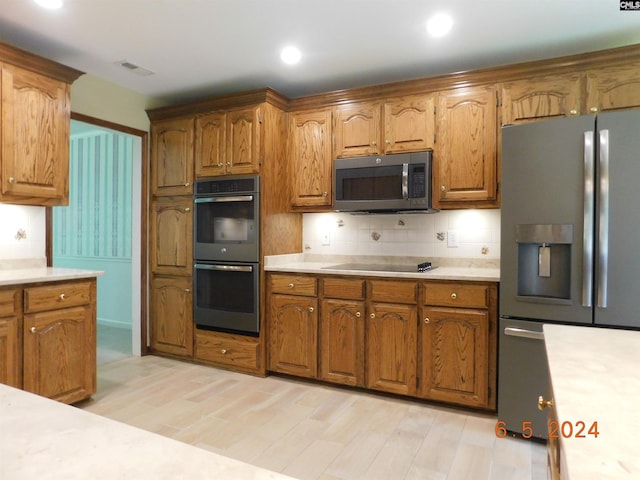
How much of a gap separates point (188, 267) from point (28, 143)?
1520 millimetres

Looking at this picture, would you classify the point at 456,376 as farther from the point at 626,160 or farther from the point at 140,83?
the point at 140,83

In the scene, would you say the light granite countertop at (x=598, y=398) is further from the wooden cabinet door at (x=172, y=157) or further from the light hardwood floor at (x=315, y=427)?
the wooden cabinet door at (x=172, y=157)

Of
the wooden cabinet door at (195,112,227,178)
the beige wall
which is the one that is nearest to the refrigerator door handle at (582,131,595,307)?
the wooden cabinet door at (195,112,227,178)

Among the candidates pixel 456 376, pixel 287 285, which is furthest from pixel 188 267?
pixel 456 376

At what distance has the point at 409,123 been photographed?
3041mm

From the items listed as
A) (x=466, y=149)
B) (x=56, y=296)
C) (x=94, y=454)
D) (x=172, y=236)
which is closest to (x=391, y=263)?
(x=466, y=149)

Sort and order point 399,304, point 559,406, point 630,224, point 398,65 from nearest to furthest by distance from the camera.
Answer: point 559,406, point 630,224, point 399,304, point 398,65

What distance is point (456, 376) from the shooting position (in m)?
2.63

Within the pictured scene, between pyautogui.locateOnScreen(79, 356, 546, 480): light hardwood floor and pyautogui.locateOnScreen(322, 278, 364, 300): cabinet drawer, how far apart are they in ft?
2.38

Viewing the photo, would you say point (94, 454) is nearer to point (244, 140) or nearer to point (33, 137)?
point (33, 137)

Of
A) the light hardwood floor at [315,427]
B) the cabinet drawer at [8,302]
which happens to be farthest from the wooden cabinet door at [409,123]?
the cabinet drawer at [8,302]

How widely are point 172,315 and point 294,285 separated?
4.33ft

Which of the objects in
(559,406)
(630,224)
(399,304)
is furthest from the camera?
(399,304)

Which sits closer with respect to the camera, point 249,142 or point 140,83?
point 249,142
